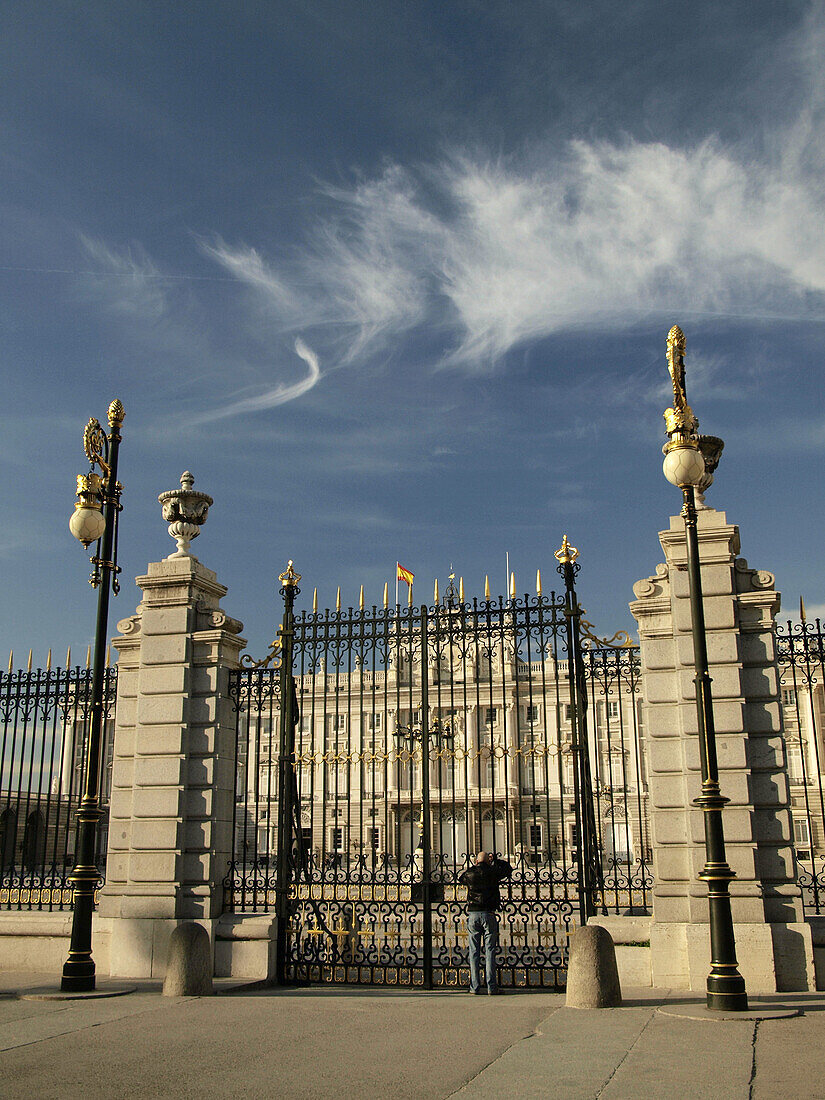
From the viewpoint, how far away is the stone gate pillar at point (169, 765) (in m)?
13.0

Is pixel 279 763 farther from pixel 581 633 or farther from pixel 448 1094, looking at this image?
pixel 448 1094

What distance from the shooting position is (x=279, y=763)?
13.4 m

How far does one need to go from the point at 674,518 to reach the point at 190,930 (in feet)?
25.3

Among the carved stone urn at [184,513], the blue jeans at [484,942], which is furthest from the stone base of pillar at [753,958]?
the carved stone urn at [184,513]

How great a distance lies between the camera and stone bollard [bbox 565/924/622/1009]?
10.4 metres

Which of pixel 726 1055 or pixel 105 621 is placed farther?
pixel 105 621

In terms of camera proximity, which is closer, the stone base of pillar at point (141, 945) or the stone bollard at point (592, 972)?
the stone bollard at point (592, 972)

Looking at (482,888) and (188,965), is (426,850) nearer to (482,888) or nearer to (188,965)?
(482,888)

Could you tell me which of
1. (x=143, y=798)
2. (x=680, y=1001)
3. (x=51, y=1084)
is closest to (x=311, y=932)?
(x=143, y=798)

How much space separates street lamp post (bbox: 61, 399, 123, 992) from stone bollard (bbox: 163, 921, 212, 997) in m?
0.91

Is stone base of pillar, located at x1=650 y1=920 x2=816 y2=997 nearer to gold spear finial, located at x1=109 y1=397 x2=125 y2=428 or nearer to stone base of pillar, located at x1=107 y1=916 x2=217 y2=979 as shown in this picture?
stone base of pillar, located at x1=107 y1=916 x2=217 y2=979

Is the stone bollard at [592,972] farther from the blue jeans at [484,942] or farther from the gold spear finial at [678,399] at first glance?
the gold spear finial at [678,399]

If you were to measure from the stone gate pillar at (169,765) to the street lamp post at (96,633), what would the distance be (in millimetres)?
854

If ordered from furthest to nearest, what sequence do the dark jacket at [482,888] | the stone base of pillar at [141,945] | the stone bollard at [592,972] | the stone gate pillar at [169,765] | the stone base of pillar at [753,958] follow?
the stone gate pillar at [169,765]
the stone base of pillar at [141,945]
the dark jacket at [482,888]
the stone base of pillar at [753,958]
the stone bollard at [592,972]
